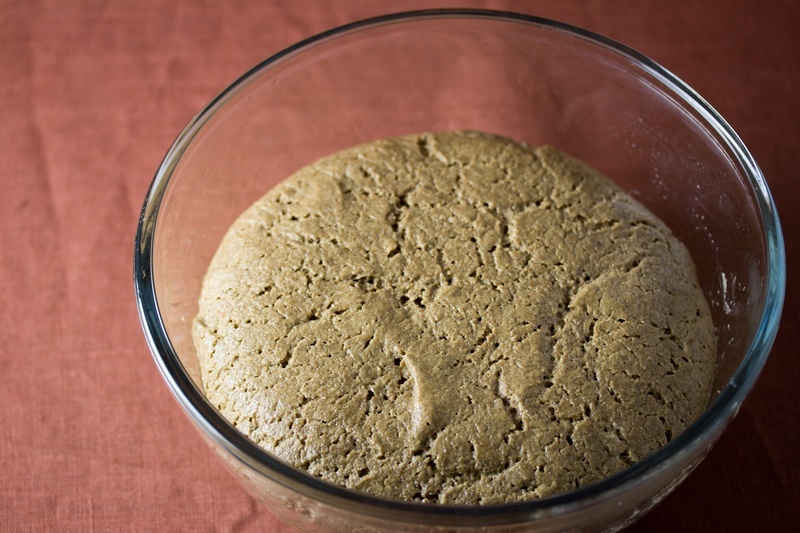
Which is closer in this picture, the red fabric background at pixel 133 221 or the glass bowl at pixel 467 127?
the glass bowl at pixel 467 127

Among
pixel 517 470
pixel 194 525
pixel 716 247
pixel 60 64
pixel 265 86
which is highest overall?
pixel 60 64

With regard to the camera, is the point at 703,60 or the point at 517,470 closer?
the point at 517,470

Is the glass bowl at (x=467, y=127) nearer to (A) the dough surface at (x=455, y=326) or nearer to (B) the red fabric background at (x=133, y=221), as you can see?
(A) the dough surface at (x=455, y=326)

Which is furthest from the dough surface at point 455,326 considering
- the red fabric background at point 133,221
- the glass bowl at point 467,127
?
the red fabric background at point 133,221

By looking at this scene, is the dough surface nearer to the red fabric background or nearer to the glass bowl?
the glass bowl

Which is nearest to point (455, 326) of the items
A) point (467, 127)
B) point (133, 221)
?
point (467, 127)

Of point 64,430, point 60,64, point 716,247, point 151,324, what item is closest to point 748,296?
point 716,247

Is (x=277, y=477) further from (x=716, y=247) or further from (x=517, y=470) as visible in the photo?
(x=716, y=247)
